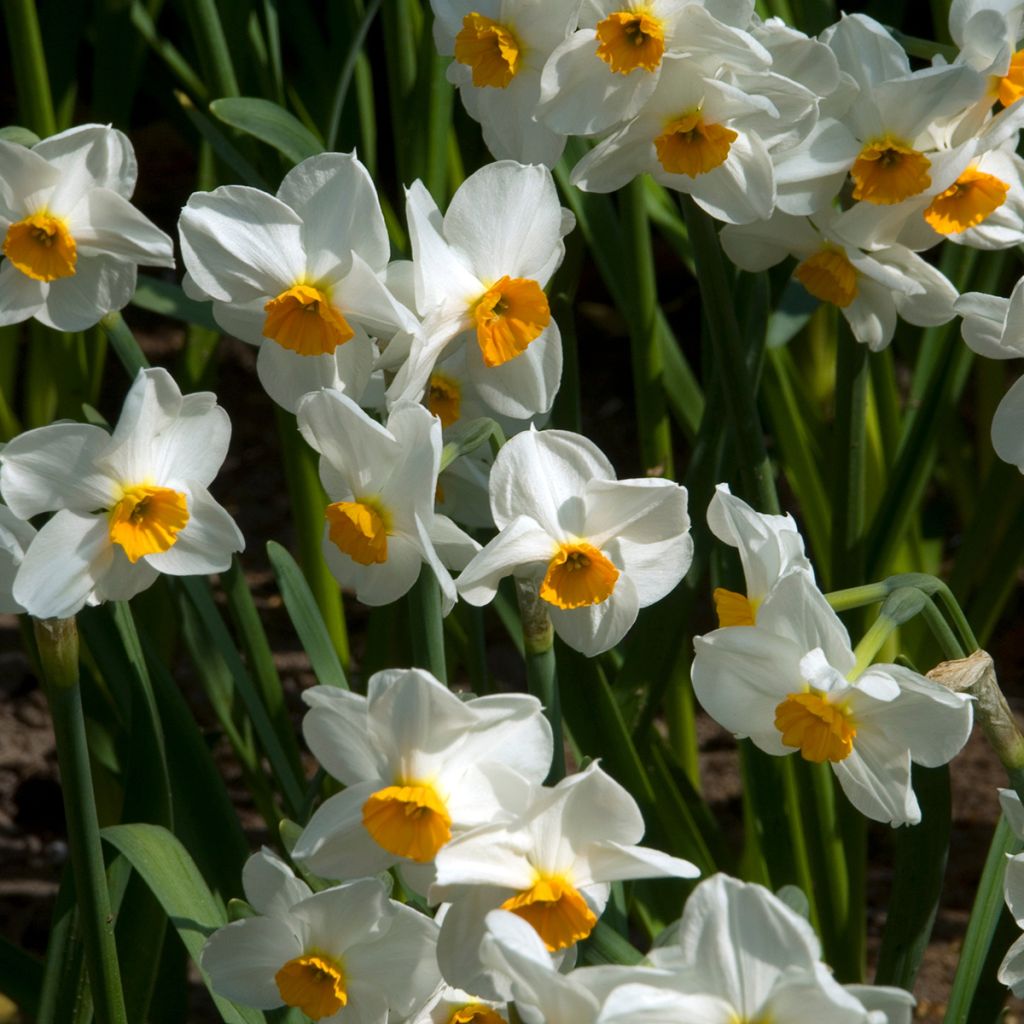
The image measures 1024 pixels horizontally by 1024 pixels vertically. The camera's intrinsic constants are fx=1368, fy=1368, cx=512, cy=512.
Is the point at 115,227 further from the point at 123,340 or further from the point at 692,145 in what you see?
the point at 692,145

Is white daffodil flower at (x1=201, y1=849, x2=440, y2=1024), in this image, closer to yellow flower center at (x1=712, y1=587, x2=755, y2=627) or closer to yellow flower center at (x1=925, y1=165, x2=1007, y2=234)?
yellow flower center at (x1=712, y1=587, x2=755, y2=627)

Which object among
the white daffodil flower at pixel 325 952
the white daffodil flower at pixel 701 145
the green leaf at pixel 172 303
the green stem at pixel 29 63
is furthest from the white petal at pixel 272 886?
the green stem at pixel 29 63

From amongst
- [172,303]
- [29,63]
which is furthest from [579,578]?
[29,63]

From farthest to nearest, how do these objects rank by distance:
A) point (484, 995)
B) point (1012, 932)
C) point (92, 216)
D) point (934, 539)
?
1. point (934, 539)
2. point (1012, 932)
3. point (92, 216)
4. point (484, 995)

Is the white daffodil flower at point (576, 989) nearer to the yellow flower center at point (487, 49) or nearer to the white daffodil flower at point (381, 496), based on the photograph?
the white daffodil flower at point (381, 496)

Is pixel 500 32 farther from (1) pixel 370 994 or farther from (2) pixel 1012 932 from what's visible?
(2) pixel 1012 932

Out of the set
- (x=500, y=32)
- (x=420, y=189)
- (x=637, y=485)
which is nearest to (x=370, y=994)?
(x=637, y=485)
